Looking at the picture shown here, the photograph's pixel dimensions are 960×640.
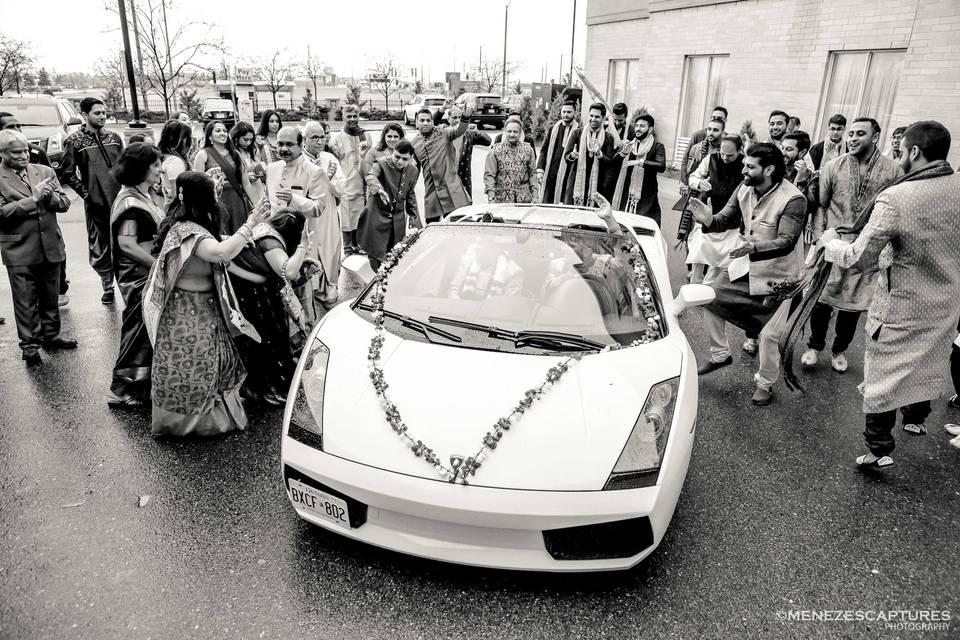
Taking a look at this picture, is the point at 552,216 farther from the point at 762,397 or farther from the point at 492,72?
the point at 492,72

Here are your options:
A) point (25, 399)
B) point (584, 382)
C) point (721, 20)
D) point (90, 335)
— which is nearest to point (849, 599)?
point (584, 382)

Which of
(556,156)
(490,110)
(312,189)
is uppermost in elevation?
(490,110)

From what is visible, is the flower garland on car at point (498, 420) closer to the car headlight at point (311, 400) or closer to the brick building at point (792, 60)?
the car headlight at point (311, 400)

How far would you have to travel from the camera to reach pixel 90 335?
5508 mm

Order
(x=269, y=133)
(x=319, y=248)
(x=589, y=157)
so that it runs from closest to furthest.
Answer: (x=319, y=248)
(x=269, y=133)
(x=589, y=157)

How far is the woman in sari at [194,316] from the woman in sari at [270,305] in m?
0.23

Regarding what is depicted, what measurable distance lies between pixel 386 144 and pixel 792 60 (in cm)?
871

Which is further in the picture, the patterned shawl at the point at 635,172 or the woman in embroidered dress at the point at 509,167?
the woman in embroidered dress at the point at 509,167

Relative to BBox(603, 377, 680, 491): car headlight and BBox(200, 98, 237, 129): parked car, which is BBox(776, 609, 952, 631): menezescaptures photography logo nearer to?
BBox(603, 377, 680, 491): car headlight

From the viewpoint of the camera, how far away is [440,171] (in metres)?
7.61

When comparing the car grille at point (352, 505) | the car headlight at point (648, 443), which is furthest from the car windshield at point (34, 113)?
the car headlight at point (648, 443)

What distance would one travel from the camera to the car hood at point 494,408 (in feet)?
7.90

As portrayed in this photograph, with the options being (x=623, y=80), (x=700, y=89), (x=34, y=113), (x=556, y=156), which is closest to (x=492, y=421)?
(x=556, y=156)

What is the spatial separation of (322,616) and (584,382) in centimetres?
139
